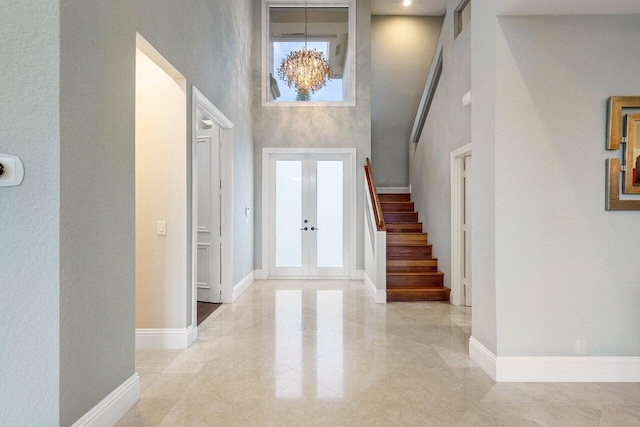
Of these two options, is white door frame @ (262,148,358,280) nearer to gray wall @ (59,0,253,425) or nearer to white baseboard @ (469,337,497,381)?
white baseboard @ (469,337,497,381)

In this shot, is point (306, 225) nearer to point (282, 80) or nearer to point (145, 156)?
point (282, 80)

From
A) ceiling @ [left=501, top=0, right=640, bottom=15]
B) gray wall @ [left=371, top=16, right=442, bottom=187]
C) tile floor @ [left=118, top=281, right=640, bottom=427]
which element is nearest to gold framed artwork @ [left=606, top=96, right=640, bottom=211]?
ceiling @ [left=501, top=0, right=640, bottom=15]

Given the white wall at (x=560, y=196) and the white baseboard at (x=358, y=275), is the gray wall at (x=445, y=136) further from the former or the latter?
the white wall at (x=560, y=196)

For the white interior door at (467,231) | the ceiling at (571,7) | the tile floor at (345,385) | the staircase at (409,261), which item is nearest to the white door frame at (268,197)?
the staircase at (409,261)

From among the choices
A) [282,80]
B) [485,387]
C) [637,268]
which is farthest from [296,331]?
[282,80]

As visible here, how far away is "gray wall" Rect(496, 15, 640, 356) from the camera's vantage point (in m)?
2.57

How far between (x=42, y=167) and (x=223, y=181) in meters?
3.09

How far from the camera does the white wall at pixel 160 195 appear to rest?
124 inches

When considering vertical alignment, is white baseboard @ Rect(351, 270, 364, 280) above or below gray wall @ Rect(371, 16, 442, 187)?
below

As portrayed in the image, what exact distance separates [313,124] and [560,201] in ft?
14.4

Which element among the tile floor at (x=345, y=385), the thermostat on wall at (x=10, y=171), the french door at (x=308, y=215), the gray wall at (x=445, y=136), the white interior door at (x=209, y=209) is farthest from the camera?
the french door at (x=308, y=215)

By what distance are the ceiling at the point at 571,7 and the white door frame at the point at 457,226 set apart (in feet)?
6.89

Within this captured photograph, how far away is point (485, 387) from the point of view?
2.48 m

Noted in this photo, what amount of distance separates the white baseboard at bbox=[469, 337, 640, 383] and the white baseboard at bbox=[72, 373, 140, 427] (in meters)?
2.50
